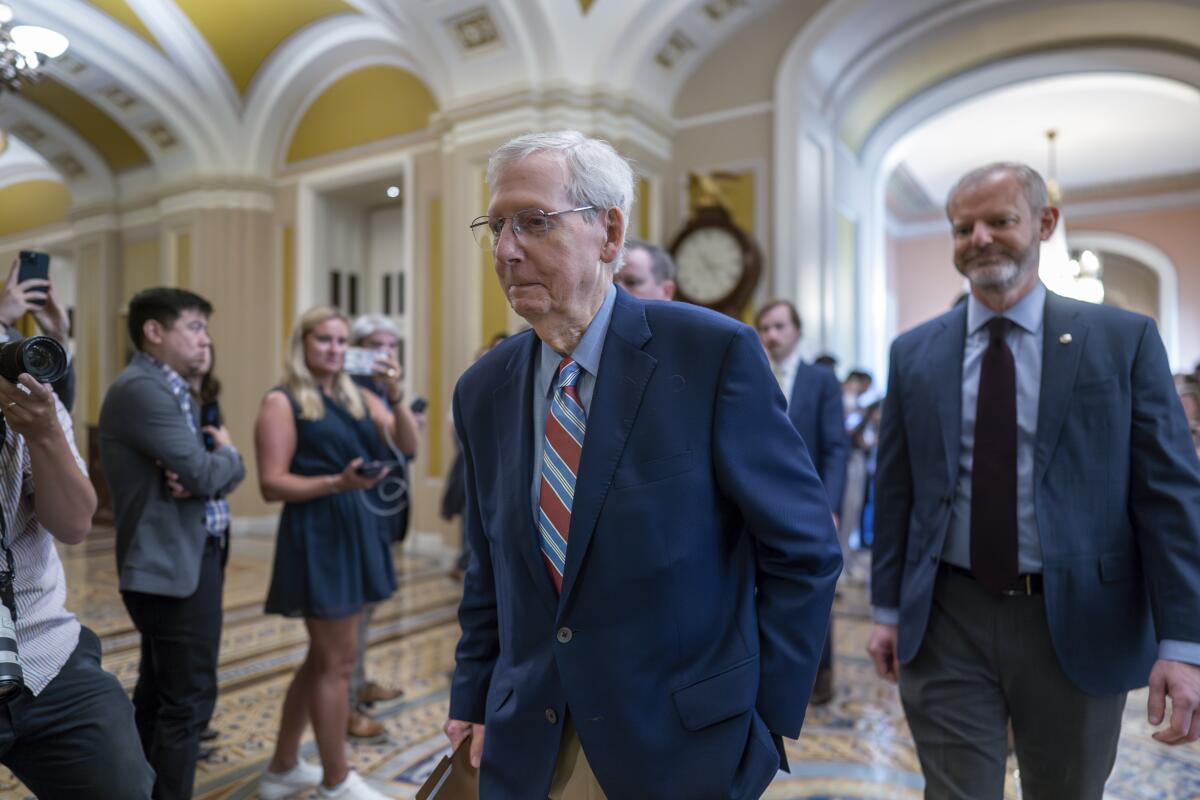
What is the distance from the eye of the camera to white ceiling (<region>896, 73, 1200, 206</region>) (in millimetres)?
9492

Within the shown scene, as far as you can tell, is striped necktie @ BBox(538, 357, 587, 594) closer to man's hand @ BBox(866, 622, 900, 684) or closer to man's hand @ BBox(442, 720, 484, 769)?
man's hand @ BBox(442, 720, 484, 769)

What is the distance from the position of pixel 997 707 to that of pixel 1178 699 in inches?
13.0

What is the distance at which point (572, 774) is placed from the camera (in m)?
1.28

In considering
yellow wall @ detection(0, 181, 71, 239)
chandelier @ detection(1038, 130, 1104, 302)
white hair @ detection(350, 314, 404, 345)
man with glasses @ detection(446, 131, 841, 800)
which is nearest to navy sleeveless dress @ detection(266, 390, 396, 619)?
white hair @ detection(350, 314, 404, 345)

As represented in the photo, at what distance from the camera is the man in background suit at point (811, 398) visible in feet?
11.6

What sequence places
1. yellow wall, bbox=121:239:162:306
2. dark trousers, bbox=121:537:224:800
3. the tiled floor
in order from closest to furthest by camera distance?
dark trousers, bbox=121:537:224:800 < the tiled floor < yellow wall, bbox=121:239:162:306

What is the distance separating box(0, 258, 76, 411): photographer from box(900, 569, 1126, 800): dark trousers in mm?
2162

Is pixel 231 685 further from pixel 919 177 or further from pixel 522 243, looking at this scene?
pixel 919 177

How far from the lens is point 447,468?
746cm

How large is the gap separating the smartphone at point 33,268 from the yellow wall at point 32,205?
11.2ft

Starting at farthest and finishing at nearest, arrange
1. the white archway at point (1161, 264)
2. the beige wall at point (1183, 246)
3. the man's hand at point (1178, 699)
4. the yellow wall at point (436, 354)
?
1. the white archway at point (1161, 264)
2. the beige wall at point (1183, 246)
3. the yellow wall at point (436, 354)
4. the man's hand at point (1178, 699)

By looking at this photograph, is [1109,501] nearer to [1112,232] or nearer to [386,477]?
[386,477]

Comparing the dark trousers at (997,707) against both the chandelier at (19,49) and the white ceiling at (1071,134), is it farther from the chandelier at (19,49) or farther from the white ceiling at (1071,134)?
the white ceiling at (1071,134)

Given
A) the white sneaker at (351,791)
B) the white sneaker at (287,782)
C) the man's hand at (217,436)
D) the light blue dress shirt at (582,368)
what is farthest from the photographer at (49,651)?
the white sneaker at (287,782)
